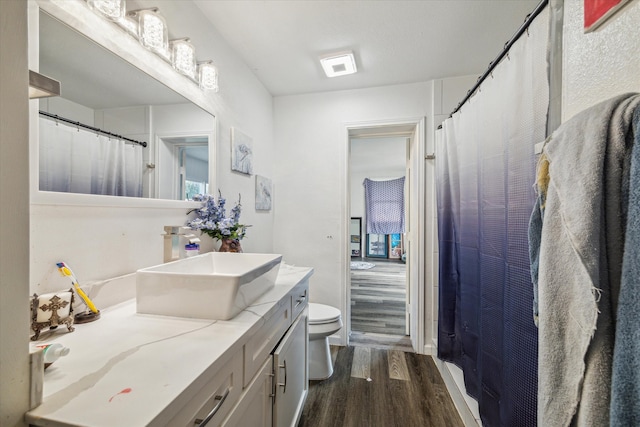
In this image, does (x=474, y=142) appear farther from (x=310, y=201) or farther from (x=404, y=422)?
(x=404, y=422)

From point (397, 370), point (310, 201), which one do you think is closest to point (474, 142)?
point (310, 201)

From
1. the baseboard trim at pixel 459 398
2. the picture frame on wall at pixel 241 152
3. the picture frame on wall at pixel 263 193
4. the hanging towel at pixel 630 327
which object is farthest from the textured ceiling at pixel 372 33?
the baseboard trim at pixel 459 398

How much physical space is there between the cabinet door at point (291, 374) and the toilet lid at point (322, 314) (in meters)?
0.32

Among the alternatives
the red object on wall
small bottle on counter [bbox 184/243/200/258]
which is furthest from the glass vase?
the red object on wall

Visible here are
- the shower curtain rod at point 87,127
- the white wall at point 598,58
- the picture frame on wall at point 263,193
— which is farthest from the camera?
the picture frame on wall at point 263,193

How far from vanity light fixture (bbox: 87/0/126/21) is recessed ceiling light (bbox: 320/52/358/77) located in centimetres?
121

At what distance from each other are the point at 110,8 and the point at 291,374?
64.4 inches

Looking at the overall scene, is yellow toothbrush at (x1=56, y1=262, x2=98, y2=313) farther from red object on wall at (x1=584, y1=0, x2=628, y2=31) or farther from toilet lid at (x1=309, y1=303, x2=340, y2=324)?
red object on wall at (x1=584, y1=0, x2=628, y2=31)

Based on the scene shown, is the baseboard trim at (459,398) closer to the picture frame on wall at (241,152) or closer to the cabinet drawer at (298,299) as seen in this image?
the cabinet drawer at (298,299)

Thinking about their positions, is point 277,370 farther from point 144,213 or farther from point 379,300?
point 379,300

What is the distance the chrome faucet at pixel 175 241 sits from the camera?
1140 millimetres

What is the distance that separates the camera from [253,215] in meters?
2.07

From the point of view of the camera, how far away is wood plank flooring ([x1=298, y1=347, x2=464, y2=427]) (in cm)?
151

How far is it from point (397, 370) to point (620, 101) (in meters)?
2.06
